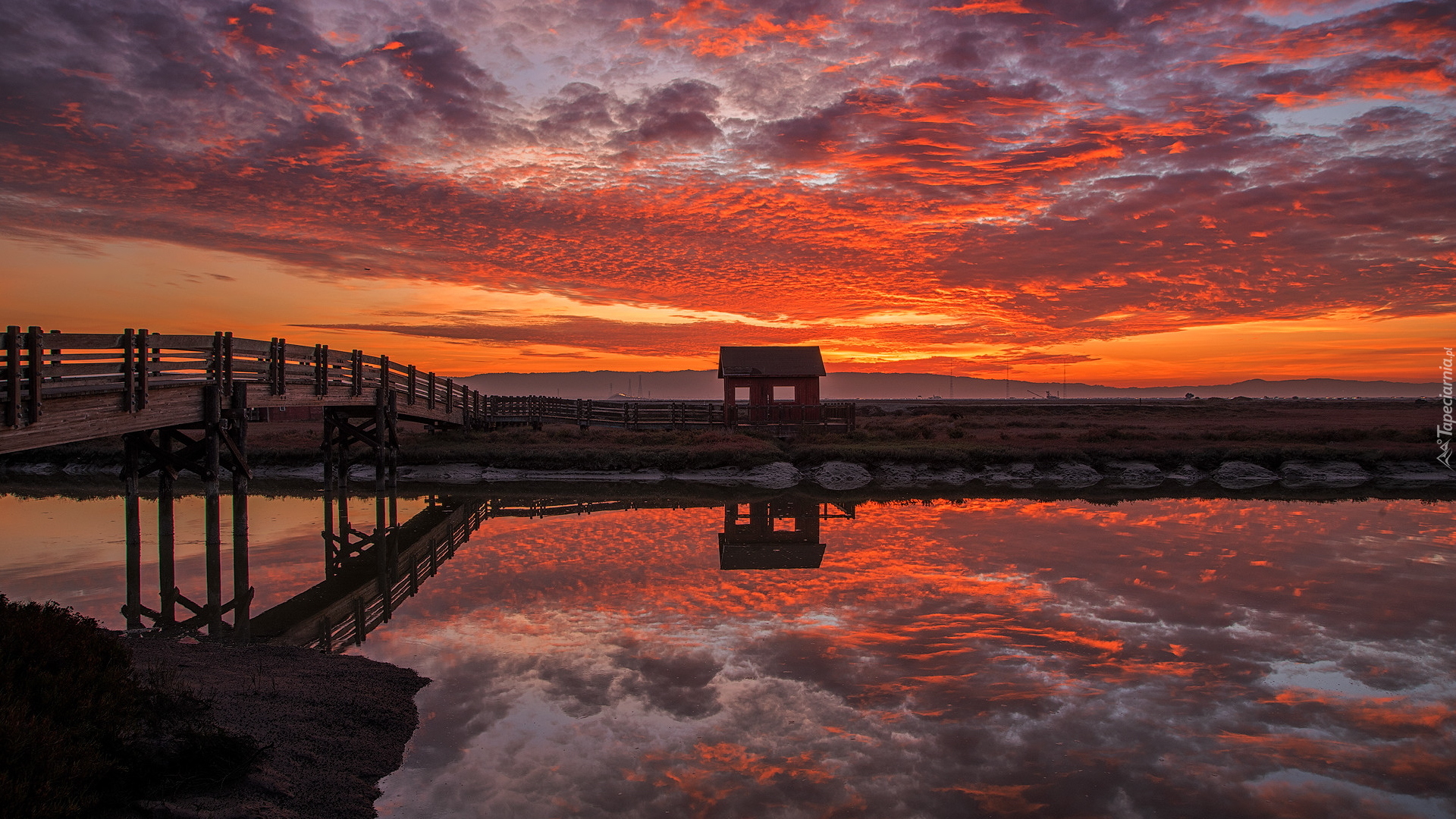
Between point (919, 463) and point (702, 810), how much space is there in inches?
1021

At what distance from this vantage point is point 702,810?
605 cm

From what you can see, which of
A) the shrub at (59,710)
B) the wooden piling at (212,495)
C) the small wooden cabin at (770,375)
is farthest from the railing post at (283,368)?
the small wooden cabin at (770,375)

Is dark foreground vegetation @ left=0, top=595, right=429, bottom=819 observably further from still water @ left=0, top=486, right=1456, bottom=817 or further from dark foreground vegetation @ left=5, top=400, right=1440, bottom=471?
dark foreground vegetation @ left=5, top=400, right=1440, bottom=471

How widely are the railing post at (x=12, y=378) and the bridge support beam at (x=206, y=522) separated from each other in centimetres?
313

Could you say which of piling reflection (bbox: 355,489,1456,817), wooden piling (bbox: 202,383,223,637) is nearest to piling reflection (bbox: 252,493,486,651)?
piling reflection (bbox: 355,489,1456,817)

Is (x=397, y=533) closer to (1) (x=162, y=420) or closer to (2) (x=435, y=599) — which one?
(1) (x=162, y=420)

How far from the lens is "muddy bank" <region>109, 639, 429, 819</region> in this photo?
5.56 metres

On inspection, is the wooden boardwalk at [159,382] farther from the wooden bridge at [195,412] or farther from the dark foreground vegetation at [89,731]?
the dark foreground vegetation at [89,731]

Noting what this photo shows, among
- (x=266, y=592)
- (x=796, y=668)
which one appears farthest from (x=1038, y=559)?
(x=266, y=592)

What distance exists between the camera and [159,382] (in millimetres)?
14367

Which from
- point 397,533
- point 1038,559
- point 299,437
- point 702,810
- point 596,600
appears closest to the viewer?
point 702,810

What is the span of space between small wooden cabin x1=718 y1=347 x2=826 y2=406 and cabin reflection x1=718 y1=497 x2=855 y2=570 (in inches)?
659

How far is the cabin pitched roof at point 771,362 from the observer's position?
41.2m

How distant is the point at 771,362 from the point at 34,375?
3347 cm
